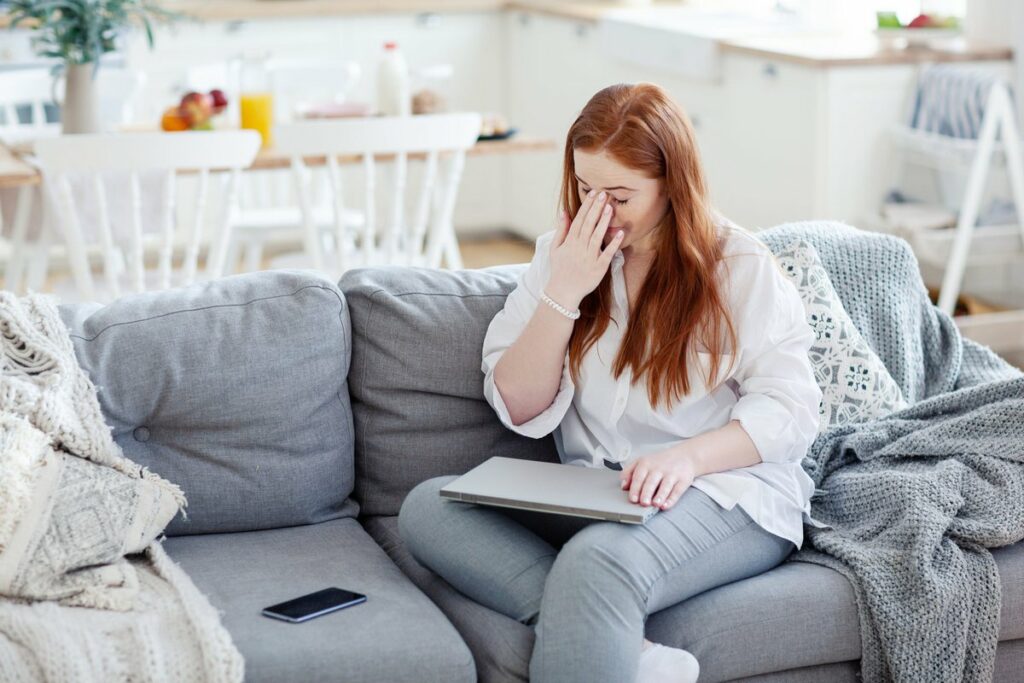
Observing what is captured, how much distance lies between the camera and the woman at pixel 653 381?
6.01 feet

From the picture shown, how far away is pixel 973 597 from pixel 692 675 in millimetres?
425

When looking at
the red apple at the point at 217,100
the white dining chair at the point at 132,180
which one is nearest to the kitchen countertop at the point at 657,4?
the red apple at the point at 217,100

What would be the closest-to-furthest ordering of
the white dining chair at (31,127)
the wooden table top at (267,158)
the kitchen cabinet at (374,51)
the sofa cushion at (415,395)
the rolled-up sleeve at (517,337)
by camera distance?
the rolled-up sleeve at (517,337), the sofa cushion at (415,395), the wooden table top at (267,158), the white dining chair at (31,127), the kitchen cabinet at (374,51)

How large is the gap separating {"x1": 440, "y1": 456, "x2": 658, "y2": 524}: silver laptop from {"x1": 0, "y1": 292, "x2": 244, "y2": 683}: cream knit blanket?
385 millimetres

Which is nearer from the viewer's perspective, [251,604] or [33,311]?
[251,604]

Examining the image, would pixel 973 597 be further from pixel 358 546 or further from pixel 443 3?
pixel 443 3

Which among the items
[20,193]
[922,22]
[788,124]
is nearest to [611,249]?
[20,193]

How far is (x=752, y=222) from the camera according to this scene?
4531 mm

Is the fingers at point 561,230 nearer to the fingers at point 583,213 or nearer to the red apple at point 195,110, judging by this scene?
the fingers at point 583,213

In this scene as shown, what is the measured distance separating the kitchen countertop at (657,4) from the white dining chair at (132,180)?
1766 mm

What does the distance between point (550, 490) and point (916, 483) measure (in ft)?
1.75

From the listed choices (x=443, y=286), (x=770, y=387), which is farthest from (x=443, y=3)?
(x=770, y=387)

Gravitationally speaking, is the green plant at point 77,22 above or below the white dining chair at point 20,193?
above

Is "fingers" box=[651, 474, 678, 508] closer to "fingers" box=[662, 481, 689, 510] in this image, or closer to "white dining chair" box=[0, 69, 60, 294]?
"fingers" box=[662, 481, 689, 510]
